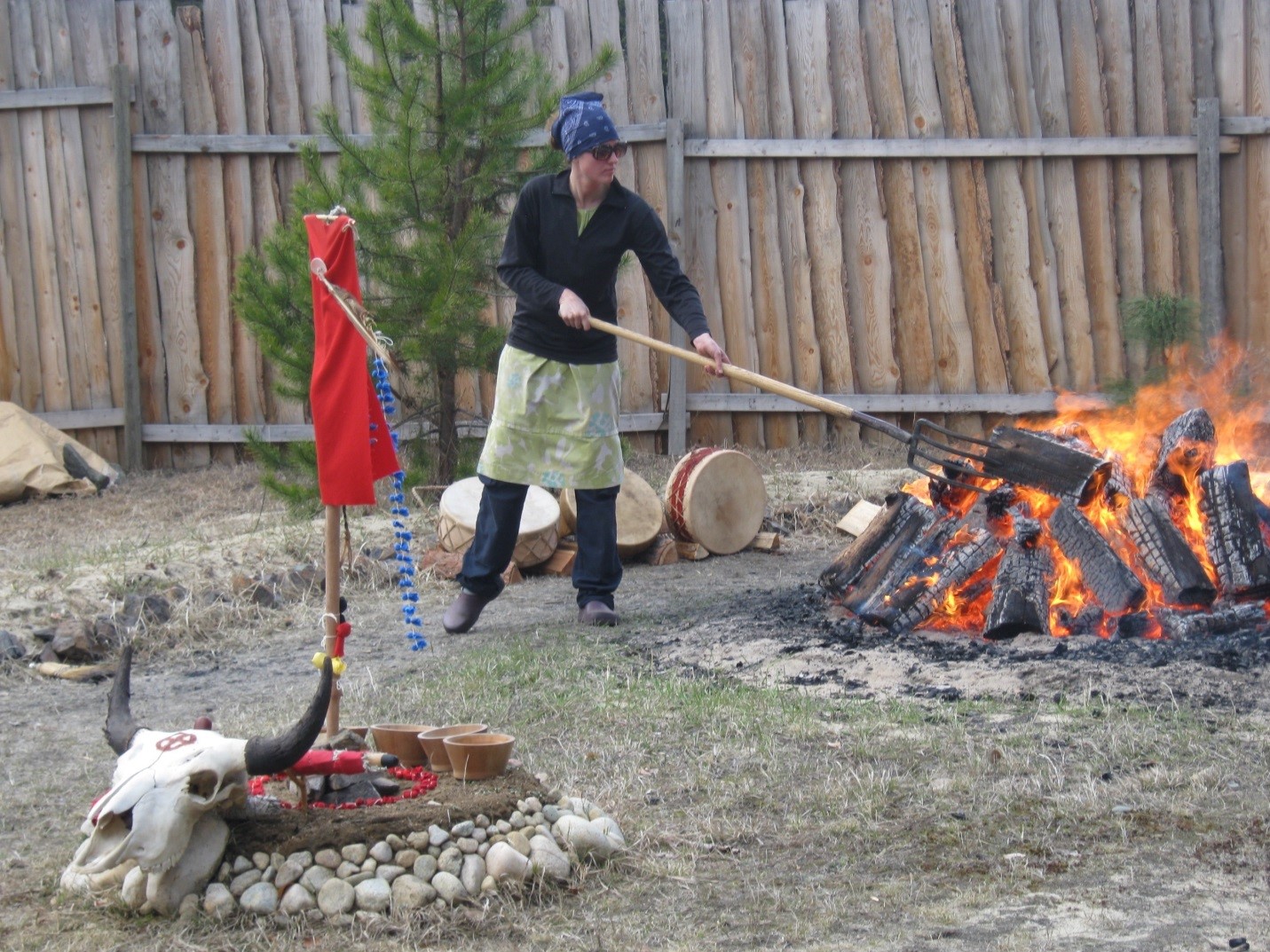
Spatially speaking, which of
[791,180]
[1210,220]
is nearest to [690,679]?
[791,180]

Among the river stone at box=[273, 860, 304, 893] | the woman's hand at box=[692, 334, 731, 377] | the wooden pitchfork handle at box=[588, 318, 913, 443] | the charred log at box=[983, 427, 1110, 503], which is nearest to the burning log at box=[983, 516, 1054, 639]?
the charred log at box=[983, 427, 1110, 503]

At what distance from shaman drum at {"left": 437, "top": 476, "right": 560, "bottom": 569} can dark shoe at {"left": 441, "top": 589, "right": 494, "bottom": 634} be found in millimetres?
1215

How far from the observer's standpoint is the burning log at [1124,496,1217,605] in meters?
5.22

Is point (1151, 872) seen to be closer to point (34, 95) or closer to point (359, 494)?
point (359, 494)

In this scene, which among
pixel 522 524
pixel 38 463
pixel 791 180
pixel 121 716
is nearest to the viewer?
pixel 121 716

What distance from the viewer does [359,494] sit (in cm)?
379

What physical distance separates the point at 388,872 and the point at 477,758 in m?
0.46

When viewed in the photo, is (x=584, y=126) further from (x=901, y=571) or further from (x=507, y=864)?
(x=507, y=864)

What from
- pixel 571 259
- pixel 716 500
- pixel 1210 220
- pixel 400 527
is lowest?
pixel 716 500

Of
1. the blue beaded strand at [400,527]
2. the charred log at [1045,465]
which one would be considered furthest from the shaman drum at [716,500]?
the blue beaded strand at [400,527]

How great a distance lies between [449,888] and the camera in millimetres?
3090

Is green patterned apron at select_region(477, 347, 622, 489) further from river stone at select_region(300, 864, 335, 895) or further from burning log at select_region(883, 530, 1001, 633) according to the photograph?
river stone at select_region(300, 864, 335, 895)

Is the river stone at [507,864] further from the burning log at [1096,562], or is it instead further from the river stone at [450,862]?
the burning log at [1096,562]

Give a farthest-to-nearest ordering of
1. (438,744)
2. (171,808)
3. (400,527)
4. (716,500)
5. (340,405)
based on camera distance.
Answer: (716,500), (400,527), (340,405), (438,744), (171,808)
